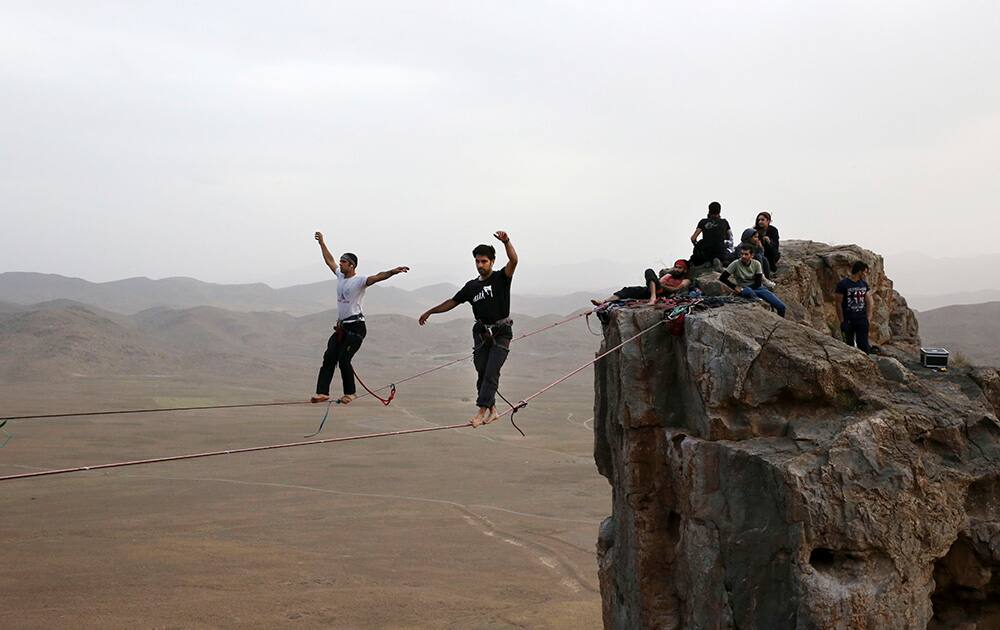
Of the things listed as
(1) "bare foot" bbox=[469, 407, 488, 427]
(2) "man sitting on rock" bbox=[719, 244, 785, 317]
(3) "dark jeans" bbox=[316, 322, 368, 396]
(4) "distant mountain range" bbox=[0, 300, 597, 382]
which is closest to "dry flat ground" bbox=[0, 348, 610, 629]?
(3) "dark jeans" bbox=[316, 322, 368, 396]

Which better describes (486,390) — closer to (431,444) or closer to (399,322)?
(431,444)

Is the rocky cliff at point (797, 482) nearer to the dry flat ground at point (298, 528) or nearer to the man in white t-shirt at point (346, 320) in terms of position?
the man in white t-shirt at point (346, 320)

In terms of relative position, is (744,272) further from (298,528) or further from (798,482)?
(298,528)

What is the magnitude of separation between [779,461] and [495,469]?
3069cm

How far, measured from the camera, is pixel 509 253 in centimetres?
1108

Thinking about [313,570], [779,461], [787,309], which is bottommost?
[313,570]

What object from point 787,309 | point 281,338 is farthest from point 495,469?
point 281,338

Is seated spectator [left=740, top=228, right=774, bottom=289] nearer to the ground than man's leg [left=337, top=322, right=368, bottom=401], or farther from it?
farther from it

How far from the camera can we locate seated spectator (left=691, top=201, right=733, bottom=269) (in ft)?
50.7

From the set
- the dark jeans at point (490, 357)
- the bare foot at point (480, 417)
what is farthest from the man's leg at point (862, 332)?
the bare foot at point (480, 417)

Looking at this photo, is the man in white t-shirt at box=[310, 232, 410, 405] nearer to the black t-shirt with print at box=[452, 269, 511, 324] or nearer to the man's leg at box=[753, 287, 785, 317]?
the black t-shirt with print at box=[452, 269, 511, 324]

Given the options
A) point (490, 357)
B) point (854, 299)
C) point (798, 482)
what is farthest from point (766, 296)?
point (490, 357)

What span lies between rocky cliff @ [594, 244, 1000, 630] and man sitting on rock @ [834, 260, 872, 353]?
1.45m

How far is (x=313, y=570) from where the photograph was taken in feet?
77.9
